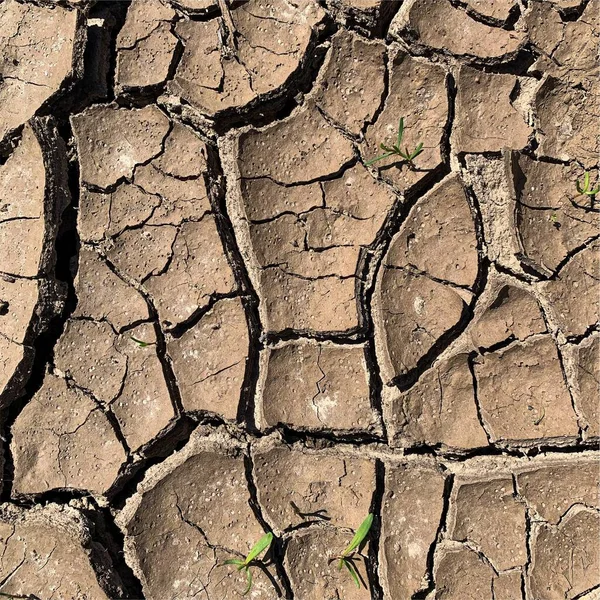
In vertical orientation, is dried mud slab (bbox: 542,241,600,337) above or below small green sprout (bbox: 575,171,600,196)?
below

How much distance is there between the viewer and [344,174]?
7.23 feet

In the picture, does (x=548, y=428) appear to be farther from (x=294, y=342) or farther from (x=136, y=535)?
(x=136, y=535)

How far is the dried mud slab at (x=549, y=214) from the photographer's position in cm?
206

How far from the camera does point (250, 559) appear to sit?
203 cm

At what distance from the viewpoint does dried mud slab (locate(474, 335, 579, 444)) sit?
2.01 m

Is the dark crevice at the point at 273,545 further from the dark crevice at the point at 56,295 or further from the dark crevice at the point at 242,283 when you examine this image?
the dark crevice at the point at 56,295

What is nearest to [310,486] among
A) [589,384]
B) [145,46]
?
[589,384]

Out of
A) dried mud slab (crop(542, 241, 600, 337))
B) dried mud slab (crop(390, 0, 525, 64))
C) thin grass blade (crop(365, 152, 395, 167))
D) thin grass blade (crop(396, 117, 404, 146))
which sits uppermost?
dried mud slab (crop(390, 0, 525, 64))

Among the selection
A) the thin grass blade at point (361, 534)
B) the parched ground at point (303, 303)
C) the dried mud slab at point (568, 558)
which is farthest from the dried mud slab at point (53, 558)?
the dried mud slab at point (568, 558)

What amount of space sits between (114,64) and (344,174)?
0.95 metres

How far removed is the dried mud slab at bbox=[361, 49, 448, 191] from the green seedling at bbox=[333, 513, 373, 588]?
110cm

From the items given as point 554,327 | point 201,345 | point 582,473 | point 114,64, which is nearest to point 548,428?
point 582,473

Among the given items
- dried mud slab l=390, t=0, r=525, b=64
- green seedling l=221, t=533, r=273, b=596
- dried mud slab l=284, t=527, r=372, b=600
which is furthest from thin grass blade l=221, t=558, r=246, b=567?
dried mud slab l=390, t=0, r=525, b=64

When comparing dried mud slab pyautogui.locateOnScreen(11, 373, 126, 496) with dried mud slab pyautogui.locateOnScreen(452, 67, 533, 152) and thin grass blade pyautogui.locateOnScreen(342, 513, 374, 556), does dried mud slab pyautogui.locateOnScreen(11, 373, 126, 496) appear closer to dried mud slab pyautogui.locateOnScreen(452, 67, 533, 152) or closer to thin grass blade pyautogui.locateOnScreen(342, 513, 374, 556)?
thin grass blade pyautogui.locateOnScreen(342, 513, 374, 556)
